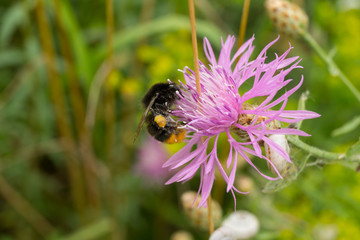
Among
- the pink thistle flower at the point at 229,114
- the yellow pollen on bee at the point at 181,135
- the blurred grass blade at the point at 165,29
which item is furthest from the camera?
the blurred grass blade at the point at 165,29

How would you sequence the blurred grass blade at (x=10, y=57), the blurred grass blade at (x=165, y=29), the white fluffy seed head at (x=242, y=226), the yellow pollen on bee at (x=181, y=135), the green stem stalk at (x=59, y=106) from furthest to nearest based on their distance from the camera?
the blurred grass blade at (x=10, y=57)
the blurred grass blade at (x=165, y=29)
the green stem stalk at (x=59, y=106)
the white fluffy seed head at (x=242, y=226)
the yellow pollen on bee at (x=181, y=135)

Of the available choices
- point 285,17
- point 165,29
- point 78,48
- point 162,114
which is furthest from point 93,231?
point 285,17

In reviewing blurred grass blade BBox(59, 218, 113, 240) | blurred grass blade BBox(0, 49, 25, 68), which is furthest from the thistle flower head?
blurred grass blade BBox(0, 49, 25, 68)

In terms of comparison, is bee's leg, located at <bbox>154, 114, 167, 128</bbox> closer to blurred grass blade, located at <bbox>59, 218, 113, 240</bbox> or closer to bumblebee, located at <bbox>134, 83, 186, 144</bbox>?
Answer: bumblebee, located at <bbox>134, 83, 186, 144</bbox>

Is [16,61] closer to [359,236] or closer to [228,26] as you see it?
[228,26]

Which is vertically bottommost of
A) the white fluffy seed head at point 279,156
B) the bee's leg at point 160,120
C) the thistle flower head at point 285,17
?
the white fluffy seed head at point 279,156

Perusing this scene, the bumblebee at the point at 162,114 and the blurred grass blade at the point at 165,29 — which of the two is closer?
the bumblebee at the point at 162,114

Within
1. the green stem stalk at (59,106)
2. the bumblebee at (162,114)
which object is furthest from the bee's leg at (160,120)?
the green stem stalk at (59,106)

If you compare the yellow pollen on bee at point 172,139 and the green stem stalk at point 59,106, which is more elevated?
the green stem stalk at point 59,106

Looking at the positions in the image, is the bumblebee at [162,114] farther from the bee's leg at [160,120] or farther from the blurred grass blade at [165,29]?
the blurred grass blade at [165,29]
